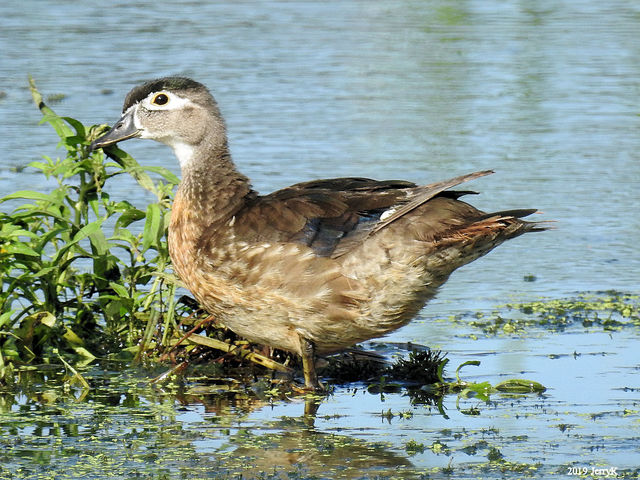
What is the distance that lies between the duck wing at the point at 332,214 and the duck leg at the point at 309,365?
497mm

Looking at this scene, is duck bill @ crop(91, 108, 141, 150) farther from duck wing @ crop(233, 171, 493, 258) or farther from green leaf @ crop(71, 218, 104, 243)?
duck wing @ crop(233, 171, 493, 258)

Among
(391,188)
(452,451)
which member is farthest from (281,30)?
(452,451)

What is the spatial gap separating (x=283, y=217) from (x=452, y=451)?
1.77 m

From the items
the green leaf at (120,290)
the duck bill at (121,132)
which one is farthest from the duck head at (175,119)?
the green leaf at (120,290)

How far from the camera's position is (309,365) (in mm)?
6684

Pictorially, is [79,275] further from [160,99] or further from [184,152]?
[160,99]

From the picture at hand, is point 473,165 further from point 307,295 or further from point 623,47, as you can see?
point 623,47

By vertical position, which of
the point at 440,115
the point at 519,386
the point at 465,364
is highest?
the point at 440,115

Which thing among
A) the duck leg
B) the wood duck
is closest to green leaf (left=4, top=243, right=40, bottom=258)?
the wood duck

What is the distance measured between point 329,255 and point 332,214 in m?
0.21

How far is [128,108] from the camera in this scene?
750cm

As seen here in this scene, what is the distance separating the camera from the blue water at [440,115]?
22.3 ft

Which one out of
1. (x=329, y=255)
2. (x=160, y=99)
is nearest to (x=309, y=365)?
(x=329, y=255)

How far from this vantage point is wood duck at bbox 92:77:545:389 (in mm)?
6457
